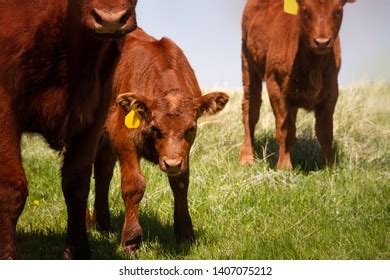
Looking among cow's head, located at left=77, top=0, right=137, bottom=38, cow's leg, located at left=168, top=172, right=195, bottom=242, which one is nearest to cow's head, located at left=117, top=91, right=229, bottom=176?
cow's leg, located at left=168, top=172, right=195, bottom=242

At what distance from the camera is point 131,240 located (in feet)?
18.4

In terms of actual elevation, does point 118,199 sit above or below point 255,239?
below

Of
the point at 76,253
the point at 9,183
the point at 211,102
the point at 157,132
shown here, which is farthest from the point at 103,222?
the point at 9,183

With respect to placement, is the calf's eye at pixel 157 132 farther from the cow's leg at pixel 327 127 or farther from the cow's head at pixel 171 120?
the cow's leg at pixel 327 127

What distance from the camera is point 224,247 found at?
18.0 feet

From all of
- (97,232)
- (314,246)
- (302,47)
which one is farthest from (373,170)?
(97,232)

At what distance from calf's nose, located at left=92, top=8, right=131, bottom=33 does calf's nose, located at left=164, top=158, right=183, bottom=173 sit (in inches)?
49.9

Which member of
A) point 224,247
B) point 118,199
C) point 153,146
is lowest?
point 118,199

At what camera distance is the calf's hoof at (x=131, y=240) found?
5.60 m

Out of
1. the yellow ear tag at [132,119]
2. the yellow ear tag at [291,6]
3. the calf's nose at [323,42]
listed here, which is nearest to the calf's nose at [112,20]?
the yellow ear tag at [132,119]

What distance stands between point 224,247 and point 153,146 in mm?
850

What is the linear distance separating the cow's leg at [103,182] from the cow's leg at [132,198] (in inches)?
24.7

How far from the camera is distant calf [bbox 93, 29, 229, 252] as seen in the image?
5359 millimetres
